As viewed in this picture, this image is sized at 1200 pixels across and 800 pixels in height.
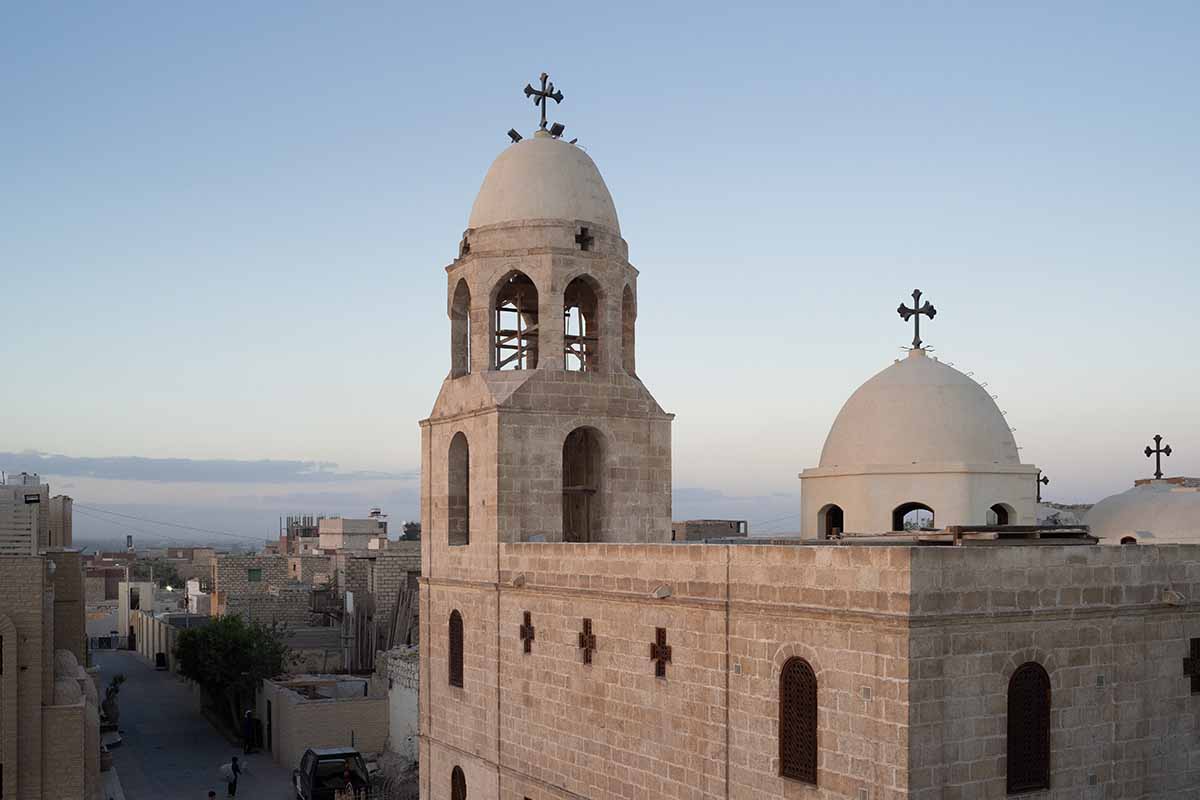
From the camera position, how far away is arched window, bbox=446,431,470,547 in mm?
18719

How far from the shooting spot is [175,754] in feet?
115

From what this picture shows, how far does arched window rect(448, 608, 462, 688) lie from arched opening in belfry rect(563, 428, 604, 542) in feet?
7.27

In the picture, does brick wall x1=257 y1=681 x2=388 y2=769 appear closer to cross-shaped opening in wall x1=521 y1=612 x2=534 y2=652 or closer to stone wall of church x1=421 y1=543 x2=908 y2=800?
stone wall of church x1=421 y1=543 x2=908 y2=800

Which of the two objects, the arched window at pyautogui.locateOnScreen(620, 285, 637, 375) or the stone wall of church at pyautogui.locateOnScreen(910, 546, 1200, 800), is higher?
the arched window at pyautogui.locateOnScreen(620, 285, 637, 375)

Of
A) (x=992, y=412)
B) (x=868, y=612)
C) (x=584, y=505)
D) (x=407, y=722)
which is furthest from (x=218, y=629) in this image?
(x=868, y=612)

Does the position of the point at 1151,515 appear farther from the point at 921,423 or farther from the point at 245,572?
the point at 245,572

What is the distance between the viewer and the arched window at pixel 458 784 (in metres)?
18.3

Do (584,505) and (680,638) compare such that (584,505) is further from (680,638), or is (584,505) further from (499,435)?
(680,638)

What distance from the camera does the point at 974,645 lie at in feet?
34.3

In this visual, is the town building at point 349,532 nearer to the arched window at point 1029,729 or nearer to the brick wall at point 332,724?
the brick wall at point 332,724

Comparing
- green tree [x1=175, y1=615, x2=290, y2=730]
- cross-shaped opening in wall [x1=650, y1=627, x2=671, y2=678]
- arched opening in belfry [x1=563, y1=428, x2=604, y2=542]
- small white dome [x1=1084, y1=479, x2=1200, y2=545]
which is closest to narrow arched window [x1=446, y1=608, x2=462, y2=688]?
arched opening in belfry [x1=563, y1=428, x2=604, y2=542]

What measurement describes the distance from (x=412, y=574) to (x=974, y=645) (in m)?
32.9

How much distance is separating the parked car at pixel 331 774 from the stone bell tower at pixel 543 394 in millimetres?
9330

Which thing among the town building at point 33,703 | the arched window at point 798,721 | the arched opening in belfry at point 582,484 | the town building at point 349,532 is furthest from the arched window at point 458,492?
the town building at point 349,532
